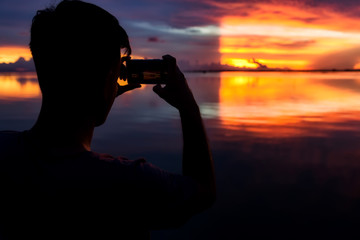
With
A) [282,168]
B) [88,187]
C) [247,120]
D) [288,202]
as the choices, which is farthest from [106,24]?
[247,120]

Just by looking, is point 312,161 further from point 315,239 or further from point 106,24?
point 106,24

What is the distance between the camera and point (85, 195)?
944mm

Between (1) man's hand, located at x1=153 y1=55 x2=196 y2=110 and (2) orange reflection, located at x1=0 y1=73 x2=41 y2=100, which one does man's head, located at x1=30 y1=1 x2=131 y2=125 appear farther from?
(2) orange reflection, located at x1=0 y1=73 x2=41 y2=100

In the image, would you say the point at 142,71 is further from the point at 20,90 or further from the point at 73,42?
the point at 20,90

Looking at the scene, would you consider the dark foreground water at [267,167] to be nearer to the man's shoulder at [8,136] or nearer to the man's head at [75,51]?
the man's shoulder at [8,136]

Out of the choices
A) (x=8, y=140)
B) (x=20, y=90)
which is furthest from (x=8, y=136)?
(x=20, y=90)

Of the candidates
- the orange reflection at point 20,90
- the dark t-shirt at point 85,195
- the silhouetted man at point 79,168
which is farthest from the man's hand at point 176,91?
the orange reflection at point 20,90

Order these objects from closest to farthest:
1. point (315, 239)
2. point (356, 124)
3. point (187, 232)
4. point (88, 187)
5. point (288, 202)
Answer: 1. point (88, 187)
2. point (315, 239)
3. point (187, 232)
4. point (288, 202)
5. point (356, 124)

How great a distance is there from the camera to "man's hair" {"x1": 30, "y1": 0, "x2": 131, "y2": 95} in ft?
3.21

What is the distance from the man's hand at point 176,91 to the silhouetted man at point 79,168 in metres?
0.14

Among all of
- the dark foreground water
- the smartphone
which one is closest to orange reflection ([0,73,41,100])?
the dark foreground water

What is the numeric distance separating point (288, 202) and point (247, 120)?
8226 millimetres

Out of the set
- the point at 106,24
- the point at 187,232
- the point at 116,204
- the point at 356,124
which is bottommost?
the point at 187,232

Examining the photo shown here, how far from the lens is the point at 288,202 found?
512 cm
